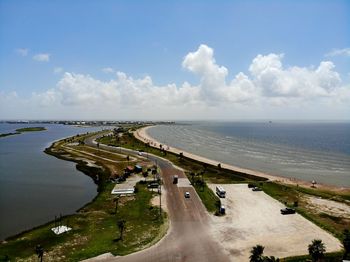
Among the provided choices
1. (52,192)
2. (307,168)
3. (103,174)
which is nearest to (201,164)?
(103,174)

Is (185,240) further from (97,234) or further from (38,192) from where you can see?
(38,192)

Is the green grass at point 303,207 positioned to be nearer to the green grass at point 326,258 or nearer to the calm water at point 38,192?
the green grass at point 326,258

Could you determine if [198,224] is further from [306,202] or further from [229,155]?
[229,155]

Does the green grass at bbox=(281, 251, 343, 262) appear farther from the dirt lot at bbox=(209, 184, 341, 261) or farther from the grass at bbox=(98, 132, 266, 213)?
the grass at bbox=(98, 132, 266, 213)

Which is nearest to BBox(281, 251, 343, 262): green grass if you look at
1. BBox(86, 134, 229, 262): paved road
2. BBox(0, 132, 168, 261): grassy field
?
BBox(86, 134, 229, 262): paved road

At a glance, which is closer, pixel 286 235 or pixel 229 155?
pixel 286 235

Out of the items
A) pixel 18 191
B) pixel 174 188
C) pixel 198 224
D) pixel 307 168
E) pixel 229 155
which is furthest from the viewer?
pixel 229 155
